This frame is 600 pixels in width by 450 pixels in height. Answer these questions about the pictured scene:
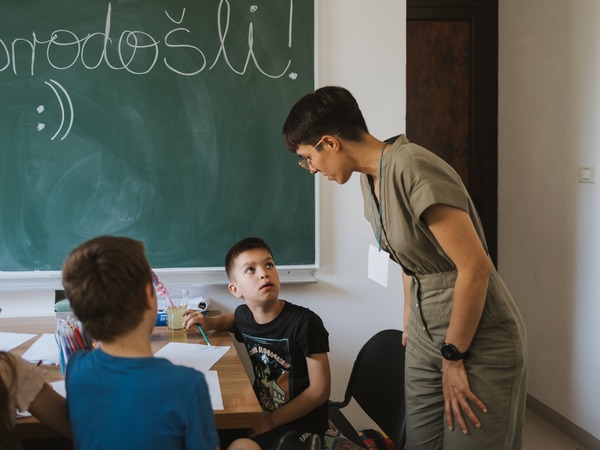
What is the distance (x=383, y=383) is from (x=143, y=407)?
101 centimetres

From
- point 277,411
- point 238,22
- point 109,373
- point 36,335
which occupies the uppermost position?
point 238,22

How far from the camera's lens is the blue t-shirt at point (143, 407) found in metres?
1.29

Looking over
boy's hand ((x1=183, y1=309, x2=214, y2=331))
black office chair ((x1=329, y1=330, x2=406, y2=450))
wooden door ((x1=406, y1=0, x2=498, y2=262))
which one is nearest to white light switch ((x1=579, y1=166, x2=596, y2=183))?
wooden door ((x1=406, y1=0, x2=498, y2=262))

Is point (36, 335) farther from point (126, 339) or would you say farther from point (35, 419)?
point (126, 339)

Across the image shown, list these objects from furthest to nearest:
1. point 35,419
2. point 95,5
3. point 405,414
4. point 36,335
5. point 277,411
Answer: point 95,5, point 36,335, point 277,411, point 405,414, point 35,419

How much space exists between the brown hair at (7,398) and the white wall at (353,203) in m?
1.32

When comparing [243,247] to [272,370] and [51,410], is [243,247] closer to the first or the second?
[272,370]

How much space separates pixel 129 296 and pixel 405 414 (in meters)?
0.94

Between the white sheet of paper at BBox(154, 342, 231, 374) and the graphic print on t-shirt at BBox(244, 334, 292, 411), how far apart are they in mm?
110

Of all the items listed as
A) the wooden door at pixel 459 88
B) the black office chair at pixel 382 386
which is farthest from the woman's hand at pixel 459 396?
the wooden door at pixel 459 88

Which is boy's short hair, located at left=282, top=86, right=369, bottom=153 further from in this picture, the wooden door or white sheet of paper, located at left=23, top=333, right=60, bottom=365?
the wooden door

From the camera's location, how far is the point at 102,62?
8.54 feet

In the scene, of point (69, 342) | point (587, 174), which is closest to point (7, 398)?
point (69, 342)

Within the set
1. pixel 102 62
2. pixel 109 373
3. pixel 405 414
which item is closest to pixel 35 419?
pixel 109 373
